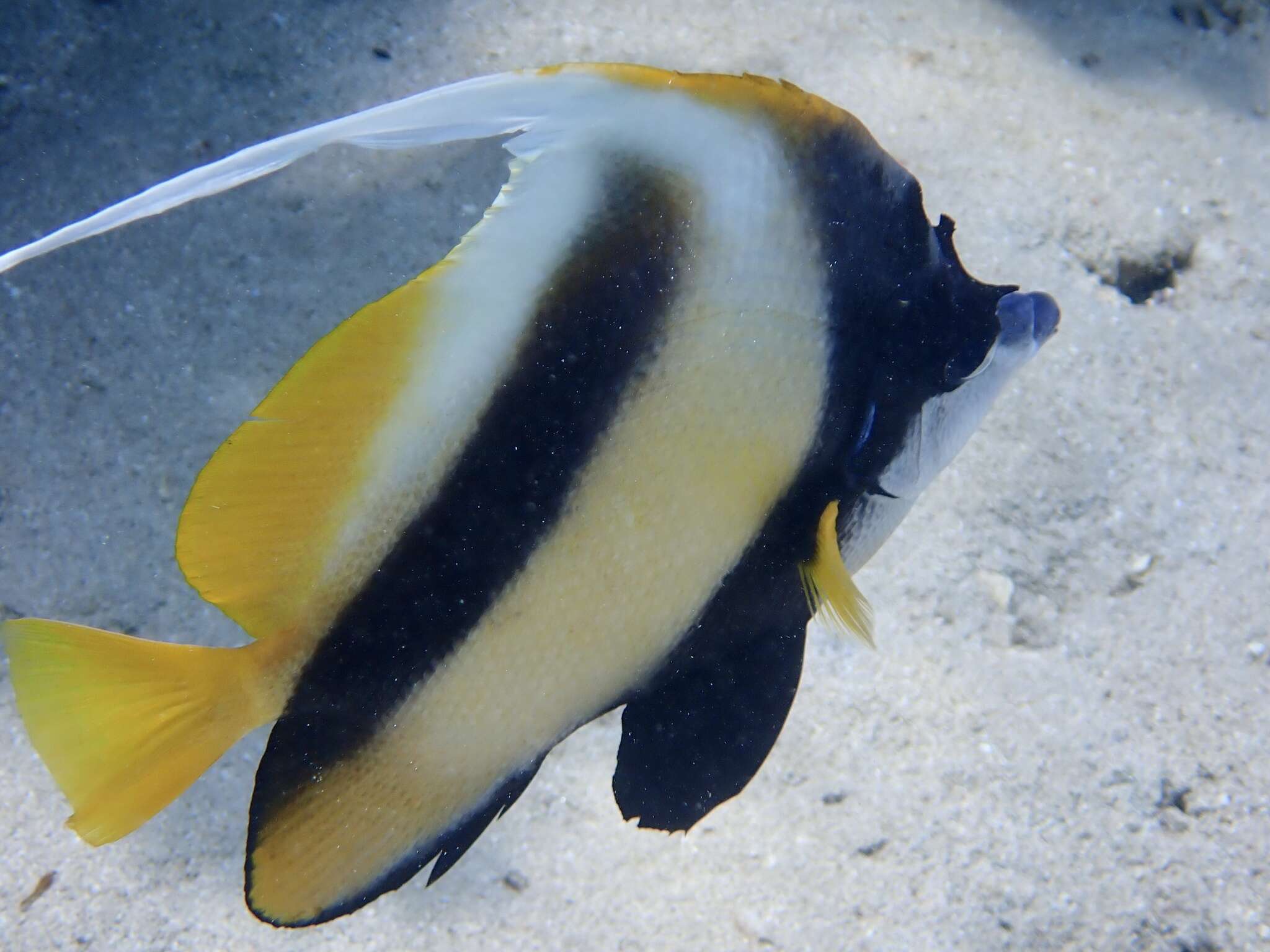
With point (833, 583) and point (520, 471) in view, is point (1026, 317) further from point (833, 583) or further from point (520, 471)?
point (520, 471)

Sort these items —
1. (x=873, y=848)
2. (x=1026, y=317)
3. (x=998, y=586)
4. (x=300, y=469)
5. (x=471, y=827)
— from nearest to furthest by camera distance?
(x=300, y=469) < (x=471, y=827) < (x=1026, y=317) < (x=873, y=848) < (x=998, y=586)

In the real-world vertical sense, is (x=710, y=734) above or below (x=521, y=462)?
below

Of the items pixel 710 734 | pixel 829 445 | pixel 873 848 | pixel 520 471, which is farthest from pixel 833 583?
pixel 873 848

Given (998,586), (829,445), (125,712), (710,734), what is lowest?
(998,586)

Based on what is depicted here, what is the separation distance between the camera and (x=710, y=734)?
108 cm

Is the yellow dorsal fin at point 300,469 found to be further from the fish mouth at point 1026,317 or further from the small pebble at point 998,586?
the small pebble at point 998,586

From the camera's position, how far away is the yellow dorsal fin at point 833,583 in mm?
957

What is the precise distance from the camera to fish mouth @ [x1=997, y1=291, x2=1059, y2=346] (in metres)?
1.06

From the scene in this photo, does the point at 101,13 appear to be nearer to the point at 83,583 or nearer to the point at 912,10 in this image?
the point at 83,583

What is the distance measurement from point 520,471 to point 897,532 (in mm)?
1629

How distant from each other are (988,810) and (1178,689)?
591mm

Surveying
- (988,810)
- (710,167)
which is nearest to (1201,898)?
(988,810)

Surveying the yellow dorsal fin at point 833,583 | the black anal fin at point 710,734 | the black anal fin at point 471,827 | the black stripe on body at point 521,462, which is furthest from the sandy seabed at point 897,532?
Result: the black stripe on body at point 521,462

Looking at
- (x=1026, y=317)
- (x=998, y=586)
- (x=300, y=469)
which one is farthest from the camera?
(x=998, y=586)
